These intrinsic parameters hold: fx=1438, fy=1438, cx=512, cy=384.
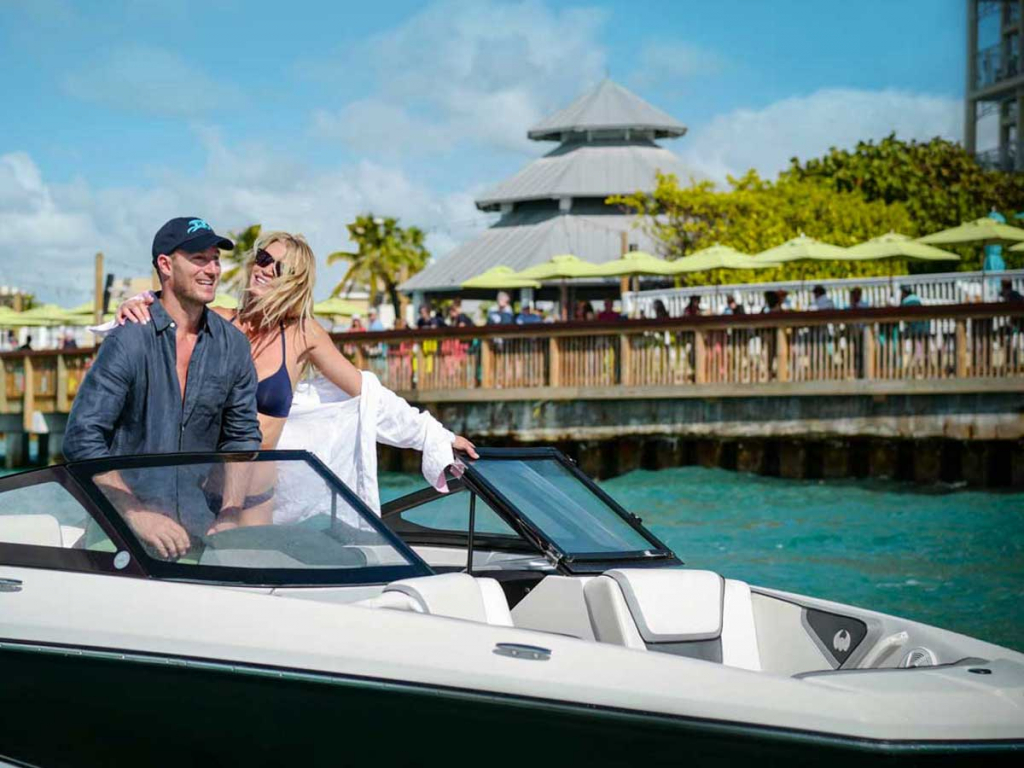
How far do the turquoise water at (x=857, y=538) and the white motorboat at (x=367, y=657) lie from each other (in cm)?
639

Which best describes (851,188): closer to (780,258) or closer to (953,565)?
(780,258)

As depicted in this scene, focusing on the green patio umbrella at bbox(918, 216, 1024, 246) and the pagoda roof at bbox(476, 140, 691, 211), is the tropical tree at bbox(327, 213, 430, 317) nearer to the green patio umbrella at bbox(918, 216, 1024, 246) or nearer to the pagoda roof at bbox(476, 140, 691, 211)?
the pagoda roof at bbox(476, 140, 691, 211)

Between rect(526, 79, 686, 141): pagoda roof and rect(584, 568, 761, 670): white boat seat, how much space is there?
60.3 m

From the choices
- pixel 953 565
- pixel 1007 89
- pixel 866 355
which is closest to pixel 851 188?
pixel 1007 89

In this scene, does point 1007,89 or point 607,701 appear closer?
point 607,701

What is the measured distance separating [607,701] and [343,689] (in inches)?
31.0

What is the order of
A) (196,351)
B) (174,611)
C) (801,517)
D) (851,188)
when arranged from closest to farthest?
(174,611) < (196,351) < (801,517) < (851,188)

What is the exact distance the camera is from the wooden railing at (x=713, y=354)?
21812 mm

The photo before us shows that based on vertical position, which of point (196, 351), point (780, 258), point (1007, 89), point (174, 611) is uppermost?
point (1007, 89)

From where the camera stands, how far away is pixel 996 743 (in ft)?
13.9

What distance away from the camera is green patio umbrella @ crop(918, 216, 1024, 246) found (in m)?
28.5

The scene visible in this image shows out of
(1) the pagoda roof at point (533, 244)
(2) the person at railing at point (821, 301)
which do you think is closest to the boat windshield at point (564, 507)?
(2) the person at railing at point (821, 301)

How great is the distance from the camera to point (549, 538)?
20.5ft

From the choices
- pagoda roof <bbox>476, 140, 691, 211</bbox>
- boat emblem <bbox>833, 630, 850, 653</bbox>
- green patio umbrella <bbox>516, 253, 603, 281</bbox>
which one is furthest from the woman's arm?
pagoda roof <bbox>476, 140, 691, 211</bbox>
